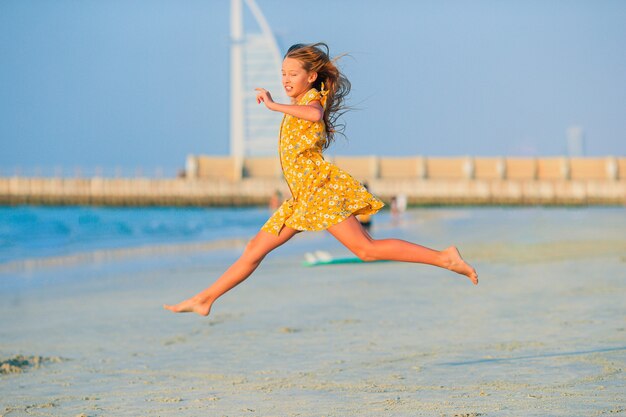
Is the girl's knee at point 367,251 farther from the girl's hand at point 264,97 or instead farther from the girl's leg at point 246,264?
the girl's hand at point 264,97

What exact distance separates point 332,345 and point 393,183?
49.3m

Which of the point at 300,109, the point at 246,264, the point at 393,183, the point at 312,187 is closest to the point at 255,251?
the point at 246,264

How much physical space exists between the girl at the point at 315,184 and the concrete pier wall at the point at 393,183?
49067 millimetres

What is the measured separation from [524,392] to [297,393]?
101cm

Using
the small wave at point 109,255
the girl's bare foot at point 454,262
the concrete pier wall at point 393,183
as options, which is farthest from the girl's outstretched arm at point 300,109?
the concrete pier wall at point 393,183

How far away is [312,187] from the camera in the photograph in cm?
452

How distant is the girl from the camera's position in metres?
4.50

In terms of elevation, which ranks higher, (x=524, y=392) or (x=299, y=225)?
(x=299, y=225)

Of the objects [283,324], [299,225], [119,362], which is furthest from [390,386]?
[283,324]

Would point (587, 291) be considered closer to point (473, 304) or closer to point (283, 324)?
point (473, 304)

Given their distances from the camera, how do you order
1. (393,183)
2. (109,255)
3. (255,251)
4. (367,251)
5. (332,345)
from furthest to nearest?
(393,183) < (109,255) < (332,345) < (255,251) < (367,251)

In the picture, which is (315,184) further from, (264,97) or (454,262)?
(454,262)

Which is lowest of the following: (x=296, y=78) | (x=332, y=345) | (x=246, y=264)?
(x=332, y=345)

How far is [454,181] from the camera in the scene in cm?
5631
